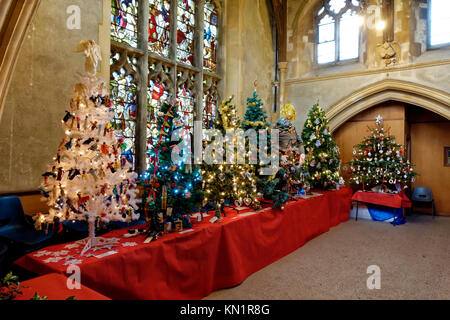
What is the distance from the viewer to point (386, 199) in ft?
19.4

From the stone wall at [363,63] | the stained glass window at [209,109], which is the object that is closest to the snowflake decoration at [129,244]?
the stained glass window at [209,109]

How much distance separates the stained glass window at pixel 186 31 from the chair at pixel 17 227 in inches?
161

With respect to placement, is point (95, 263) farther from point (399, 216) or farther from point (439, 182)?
point (439, 182)

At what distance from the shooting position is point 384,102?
7094 mm

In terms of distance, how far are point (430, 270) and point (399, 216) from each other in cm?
270

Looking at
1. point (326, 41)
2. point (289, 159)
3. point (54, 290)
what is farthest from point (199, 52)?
point (54, 290)

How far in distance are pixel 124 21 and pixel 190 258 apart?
14.0 ft

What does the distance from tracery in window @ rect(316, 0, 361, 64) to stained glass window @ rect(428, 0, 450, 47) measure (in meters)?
1.46

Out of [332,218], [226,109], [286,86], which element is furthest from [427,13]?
[226,109]

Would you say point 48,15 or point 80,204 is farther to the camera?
point 48,15

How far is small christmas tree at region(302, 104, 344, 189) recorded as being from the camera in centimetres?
625

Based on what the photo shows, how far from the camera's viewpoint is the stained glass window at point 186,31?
608cm

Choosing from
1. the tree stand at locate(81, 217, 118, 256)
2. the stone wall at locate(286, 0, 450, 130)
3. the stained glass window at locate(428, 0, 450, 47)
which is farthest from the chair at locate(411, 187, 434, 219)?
the tree stand at locate(81, 217, 118, 256)

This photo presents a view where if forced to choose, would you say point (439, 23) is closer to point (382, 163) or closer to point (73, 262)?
point (382, 163)
